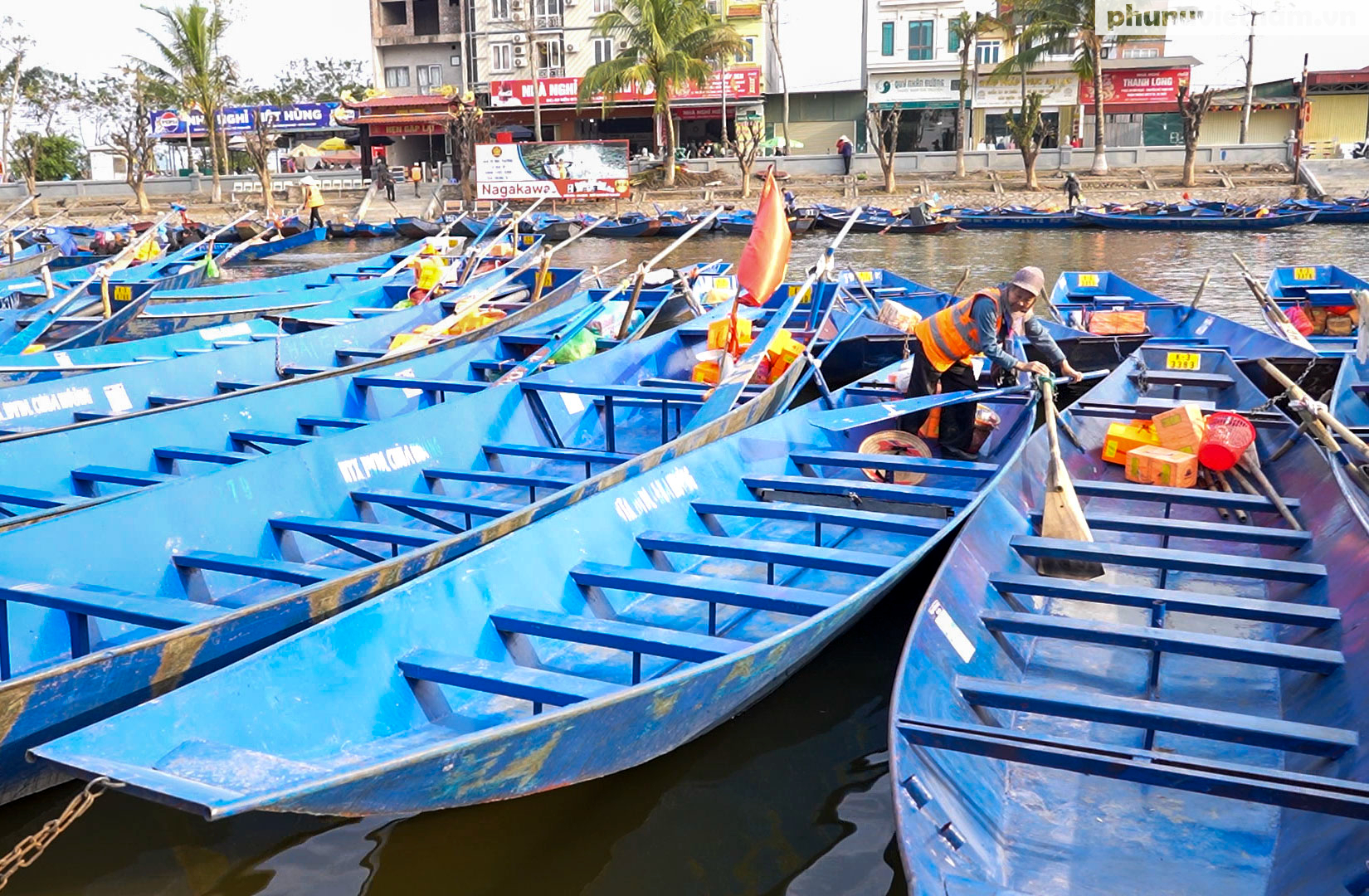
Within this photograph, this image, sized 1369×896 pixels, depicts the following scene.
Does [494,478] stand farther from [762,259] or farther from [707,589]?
[762,259]

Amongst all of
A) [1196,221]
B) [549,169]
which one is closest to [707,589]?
[1196,221]

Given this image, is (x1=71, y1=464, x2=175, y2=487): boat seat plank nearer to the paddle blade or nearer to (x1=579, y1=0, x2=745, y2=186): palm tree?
the paddle blade

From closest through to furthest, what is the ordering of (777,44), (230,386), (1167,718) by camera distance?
(1167,718) < (230,386) < (777,44)

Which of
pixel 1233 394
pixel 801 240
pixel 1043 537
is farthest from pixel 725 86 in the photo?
pixel 1043 537

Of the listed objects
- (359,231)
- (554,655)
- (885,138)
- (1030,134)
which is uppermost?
(885,138)

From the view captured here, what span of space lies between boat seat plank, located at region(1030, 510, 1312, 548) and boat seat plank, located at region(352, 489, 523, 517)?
3.44 m

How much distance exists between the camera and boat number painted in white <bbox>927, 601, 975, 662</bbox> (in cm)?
478

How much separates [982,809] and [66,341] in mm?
12453

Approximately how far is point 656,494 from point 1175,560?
2744 millimetres

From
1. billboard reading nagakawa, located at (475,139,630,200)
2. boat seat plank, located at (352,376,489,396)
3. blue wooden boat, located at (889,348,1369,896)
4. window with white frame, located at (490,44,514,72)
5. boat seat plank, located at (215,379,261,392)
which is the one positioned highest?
window with white frame, located at (490,44,514,72)

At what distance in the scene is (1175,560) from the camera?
5605mm

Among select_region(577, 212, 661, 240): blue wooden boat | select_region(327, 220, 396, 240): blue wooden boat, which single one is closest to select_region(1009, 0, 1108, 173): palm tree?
select_region(577, 212, 661, 240): blue wooden boat

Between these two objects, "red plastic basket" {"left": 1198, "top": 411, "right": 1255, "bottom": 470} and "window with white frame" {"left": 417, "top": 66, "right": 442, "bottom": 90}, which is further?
"window with white frame" {"left": 417, "top": 66, "right": 442, "bottom": 90}

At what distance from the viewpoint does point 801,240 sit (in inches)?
1252
